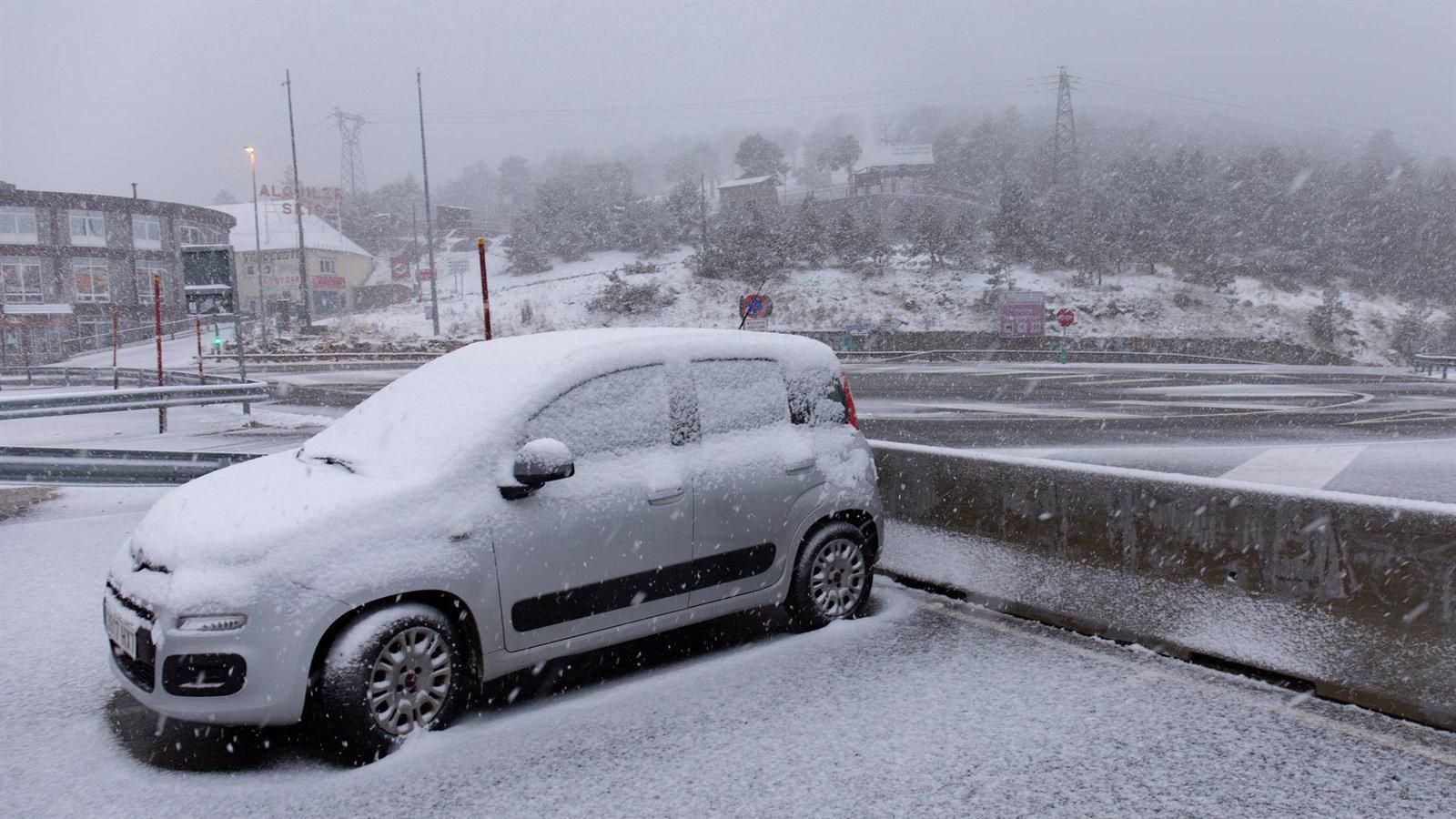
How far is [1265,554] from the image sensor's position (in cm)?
513

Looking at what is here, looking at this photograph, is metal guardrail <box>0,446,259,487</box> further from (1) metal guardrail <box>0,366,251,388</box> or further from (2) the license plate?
(1) metal guardrail <box>0,366,251,388</box>

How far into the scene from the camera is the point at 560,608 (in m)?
4.55

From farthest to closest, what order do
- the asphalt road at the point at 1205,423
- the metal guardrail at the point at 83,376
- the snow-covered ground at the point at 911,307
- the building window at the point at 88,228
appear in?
the building window at the point at 88,228, the snow-covered ground at the point at 911,307, the metal guardrail at the point at 83,376, the asphalt road at the point at 1205,423

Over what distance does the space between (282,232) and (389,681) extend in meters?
88.8

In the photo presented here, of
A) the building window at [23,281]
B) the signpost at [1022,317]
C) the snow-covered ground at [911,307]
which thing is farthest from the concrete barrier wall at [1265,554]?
the building window at [23,281]

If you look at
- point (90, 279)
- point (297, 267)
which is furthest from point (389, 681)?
point (297, 267)

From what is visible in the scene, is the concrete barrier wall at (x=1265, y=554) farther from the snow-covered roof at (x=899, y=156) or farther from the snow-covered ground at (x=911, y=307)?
the snow-covered roof at (x=899, y=156)

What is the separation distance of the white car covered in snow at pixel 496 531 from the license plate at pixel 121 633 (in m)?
0.01

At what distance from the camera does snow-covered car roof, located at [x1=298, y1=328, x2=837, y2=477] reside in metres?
4.60

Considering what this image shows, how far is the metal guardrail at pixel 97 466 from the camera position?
319 inches

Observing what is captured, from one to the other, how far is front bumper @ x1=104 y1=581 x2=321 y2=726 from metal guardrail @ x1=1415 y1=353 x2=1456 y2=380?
39004 mm

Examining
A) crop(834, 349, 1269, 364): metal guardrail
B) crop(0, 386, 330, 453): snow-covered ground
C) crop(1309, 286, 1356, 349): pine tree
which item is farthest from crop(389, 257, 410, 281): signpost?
crop(1309, 286, 1356, 349): pine tree

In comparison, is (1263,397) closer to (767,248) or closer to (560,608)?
(560,608)

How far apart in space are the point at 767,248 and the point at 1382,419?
48.2m
